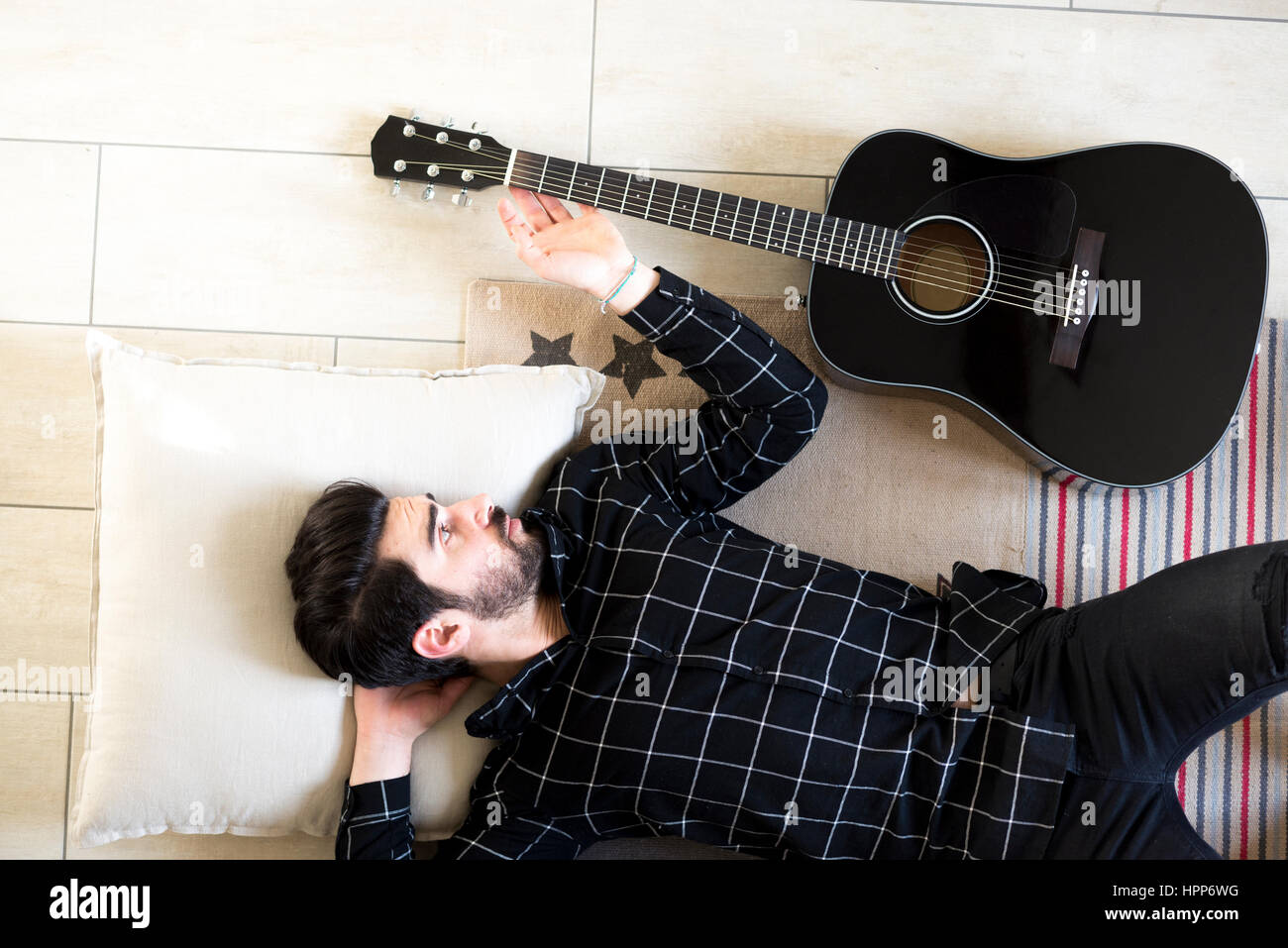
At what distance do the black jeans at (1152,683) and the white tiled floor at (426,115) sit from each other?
72 centimetres

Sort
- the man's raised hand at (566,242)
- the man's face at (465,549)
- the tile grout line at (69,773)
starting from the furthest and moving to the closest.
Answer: the tile grout line at (69,773), the man's raised hand at (566,242), the man's face at (465,549)

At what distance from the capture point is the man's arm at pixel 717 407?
1.37 m

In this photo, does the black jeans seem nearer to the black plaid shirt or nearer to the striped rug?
the black plaid shirt

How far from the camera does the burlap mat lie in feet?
5.16

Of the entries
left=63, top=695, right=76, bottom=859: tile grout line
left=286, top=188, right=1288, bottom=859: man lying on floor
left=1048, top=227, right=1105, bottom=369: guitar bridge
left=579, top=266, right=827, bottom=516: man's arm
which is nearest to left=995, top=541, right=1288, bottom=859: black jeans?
left=286, top=188, right=1288, bottom=859: man lying on floor

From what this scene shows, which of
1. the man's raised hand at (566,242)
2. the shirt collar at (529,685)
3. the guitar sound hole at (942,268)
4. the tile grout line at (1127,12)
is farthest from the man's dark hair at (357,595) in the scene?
the tile grout line at (1127,12)

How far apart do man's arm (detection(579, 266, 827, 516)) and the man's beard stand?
20cm

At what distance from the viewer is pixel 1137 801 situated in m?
1.25

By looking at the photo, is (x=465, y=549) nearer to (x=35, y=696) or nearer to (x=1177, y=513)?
(x=35, y=696)

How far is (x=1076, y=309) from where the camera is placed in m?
1.42

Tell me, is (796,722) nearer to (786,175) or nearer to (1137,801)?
(1137,801)

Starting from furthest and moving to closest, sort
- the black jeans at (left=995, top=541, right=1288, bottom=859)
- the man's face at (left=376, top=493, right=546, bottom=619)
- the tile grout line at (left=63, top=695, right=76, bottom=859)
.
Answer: the tile grout line at (left=63, top=695, right=76, bottom=859) < the man's face at (left=376, top=493, right=546, bottom=619) < the black jeans at (left=995, top=541, right=1288, bottom=859)

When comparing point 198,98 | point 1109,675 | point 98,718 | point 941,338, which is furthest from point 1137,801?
point 198,98

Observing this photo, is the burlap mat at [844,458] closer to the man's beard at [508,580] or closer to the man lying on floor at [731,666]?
the man lying on floor at [731,666]
